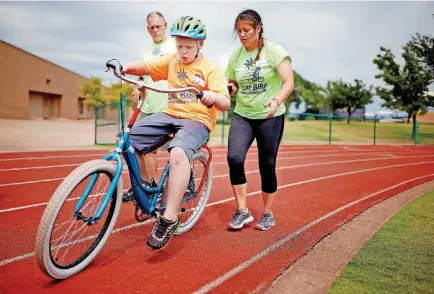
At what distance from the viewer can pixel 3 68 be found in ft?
110

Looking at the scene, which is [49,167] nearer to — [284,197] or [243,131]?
[284,197]

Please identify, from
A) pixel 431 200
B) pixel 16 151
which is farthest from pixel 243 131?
pixel 16 151

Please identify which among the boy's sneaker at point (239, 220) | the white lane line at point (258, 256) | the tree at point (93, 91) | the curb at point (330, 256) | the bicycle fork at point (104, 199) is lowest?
the white lane line at point (258, 256)

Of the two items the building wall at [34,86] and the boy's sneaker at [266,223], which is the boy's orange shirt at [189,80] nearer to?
the boy's sneaker at [266,223]

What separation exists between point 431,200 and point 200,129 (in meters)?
4.05

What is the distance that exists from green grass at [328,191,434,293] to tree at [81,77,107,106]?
49636 millimetres

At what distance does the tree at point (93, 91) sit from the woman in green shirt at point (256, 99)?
161 ft

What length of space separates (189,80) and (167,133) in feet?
1.66

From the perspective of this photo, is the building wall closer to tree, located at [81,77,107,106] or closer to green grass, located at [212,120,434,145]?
tree, located at [81,77,107,106]

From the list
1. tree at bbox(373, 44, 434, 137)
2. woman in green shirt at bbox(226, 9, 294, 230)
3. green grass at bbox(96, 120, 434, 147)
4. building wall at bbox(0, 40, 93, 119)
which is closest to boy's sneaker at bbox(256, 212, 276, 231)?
woman in green shirt at bbox(226, 9, 294, 230)

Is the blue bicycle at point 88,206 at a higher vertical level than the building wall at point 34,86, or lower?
lower

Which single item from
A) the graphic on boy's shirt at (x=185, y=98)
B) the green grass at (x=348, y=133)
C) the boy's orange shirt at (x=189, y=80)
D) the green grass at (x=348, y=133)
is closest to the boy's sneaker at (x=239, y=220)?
the boy's orange shirt at (x=189, y=80)

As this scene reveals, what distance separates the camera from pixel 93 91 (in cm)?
5125

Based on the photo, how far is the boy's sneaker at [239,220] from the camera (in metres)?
4.18
